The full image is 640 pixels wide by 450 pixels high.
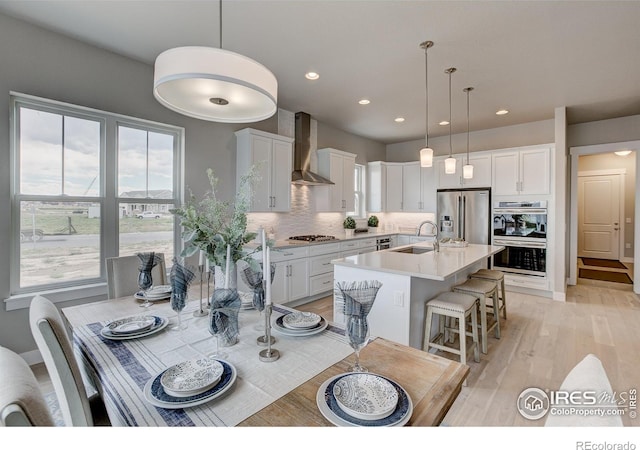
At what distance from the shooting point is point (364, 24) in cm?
247

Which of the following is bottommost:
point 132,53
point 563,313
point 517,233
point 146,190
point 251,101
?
point 563,313

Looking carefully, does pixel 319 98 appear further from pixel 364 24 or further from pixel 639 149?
pixel 639 149

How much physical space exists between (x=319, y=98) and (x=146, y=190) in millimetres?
2520

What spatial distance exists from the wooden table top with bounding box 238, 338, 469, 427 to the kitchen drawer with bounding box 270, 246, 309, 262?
8.21 feet

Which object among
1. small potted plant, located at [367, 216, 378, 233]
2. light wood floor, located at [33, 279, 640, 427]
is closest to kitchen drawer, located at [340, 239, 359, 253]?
light wood floor, located at [33, 279, 640, 427]

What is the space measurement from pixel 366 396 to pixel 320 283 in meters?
3.47

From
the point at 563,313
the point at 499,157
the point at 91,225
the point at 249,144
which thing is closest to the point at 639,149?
the point at 499,157

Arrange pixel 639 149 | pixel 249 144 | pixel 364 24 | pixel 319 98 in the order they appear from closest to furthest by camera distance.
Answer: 1. pixel 364 24
2. pixel 249 144
3. pixel 319 98
4. pixel 639 149

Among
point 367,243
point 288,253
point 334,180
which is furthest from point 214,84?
point 367,243

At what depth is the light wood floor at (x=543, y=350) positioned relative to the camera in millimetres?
2034

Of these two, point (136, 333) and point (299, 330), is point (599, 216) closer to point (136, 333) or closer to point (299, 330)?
point (299, 330)

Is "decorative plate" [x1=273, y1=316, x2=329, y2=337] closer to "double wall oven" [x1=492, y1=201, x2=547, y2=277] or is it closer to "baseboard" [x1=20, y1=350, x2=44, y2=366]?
"baseboard" [x1=20, y1=350, x2=44, y2=366]

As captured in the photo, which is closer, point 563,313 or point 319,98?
point 563,313

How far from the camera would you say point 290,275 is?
3.90m
